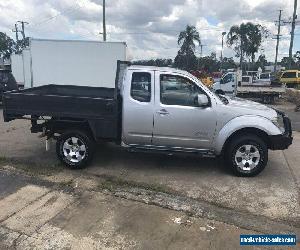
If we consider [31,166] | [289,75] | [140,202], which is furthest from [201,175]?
[289,75]

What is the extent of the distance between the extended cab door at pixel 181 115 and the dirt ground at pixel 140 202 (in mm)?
672

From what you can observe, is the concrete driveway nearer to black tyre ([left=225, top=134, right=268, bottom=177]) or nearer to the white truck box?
black tyre ([left=225, top=134, right=268, bottom=177])

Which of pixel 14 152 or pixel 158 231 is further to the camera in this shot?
pixel 14 152

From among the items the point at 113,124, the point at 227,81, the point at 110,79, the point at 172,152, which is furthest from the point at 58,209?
the point at 227,81

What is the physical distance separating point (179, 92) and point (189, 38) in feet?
182

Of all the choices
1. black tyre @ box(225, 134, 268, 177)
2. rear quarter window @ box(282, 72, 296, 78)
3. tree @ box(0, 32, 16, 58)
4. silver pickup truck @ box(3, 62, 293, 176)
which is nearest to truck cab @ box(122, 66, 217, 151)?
silver pickup truck @ box(3, 62, 293, 176)

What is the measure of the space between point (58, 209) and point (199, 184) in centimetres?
240

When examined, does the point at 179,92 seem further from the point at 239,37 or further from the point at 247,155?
the point at 239,37

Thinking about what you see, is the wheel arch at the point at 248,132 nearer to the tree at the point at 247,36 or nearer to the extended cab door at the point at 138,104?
the extended cab door at the point at 138,104

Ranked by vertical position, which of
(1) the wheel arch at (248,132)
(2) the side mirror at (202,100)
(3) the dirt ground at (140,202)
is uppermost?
(2) the side mirror at (202,100)

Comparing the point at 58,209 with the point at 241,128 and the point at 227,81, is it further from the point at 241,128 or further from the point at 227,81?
the point at 227,81

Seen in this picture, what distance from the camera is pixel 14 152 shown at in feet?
26.2

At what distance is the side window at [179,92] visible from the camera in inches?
253

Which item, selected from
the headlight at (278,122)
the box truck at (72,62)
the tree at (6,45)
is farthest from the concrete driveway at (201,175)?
the tree at (6,45)
